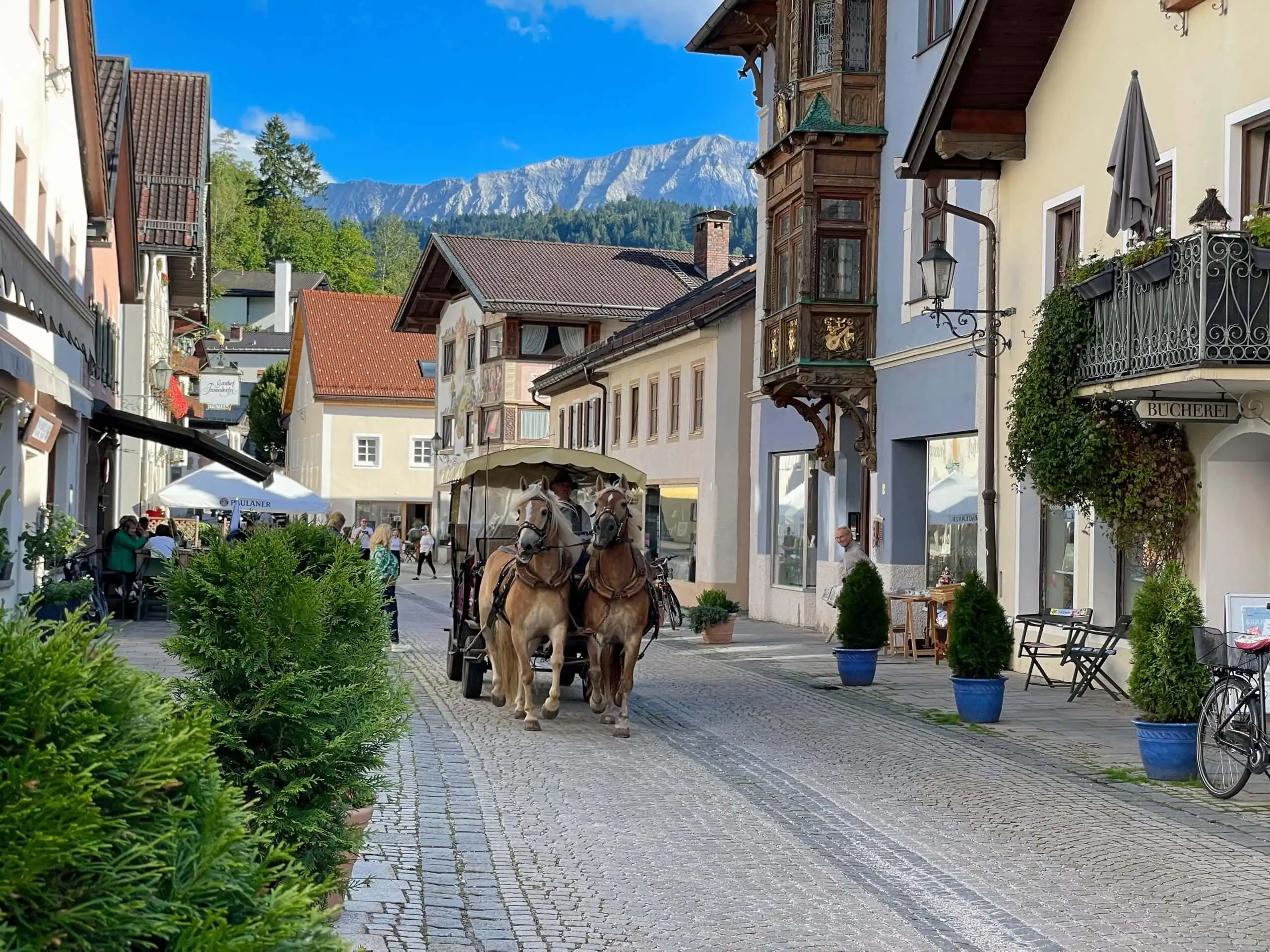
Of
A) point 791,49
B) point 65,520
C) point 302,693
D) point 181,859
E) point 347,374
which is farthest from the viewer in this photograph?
point 347,374

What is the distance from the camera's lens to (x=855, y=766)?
39.9ft

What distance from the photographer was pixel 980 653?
591 inches

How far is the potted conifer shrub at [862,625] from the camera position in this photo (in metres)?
18.2

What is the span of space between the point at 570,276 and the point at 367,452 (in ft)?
76.7

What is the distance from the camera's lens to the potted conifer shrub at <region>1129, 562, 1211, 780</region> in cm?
1141

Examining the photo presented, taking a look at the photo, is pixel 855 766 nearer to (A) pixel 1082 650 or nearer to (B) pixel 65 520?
(A) pixel 1082 650

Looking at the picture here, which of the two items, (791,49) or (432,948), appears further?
(791,49)

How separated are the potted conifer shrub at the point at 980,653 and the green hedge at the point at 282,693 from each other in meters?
9.00

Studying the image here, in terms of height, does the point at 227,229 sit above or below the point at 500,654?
above

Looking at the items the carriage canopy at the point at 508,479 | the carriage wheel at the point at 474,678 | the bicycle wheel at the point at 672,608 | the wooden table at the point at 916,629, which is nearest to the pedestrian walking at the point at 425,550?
the bicycle wheel at the point at 672,608

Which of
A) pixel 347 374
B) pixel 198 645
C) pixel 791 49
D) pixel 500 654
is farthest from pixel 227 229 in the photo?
pixel 198 645

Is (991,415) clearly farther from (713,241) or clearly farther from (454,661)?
(713,241)

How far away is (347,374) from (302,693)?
72.8 meters

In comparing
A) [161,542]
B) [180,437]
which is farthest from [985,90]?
[161,542]
